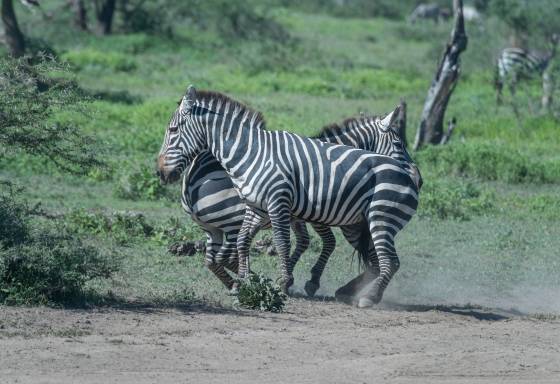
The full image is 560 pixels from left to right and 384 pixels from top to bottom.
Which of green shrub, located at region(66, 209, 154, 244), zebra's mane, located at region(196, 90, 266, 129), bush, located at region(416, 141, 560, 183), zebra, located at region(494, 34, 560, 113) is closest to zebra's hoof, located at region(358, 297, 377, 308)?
zebra's mane, located at region(196, 90, 266, 129)

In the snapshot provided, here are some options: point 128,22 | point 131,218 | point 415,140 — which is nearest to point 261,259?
point 131,218

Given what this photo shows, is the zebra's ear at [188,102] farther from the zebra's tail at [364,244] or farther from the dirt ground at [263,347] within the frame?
the zebra's tail at [364,244]

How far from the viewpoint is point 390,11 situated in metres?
44.2

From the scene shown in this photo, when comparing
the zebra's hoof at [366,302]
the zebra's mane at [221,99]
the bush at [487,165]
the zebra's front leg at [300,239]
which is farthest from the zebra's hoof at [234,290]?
the bush at [487,165]

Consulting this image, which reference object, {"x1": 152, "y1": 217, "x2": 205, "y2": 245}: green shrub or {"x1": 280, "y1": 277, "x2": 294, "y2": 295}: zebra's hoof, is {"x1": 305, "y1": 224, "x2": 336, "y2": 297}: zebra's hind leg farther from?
{"x1": 152, "y1": 217, "x2": 205, "y2": 245}: green shrub

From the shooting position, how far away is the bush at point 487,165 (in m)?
17.5

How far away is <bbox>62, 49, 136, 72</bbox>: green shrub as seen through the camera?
2573 cm

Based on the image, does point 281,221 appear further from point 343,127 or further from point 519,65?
point 519,65

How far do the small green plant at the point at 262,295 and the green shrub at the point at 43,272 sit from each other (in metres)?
1.29

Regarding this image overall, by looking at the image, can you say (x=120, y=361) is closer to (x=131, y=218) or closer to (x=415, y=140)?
(x=131, y=218)

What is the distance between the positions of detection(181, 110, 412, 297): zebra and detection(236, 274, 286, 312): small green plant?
2.21 feet

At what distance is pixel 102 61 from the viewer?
2591cm

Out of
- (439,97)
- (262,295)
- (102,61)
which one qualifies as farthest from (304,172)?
(102,61)

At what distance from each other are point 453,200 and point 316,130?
4.30 metres
